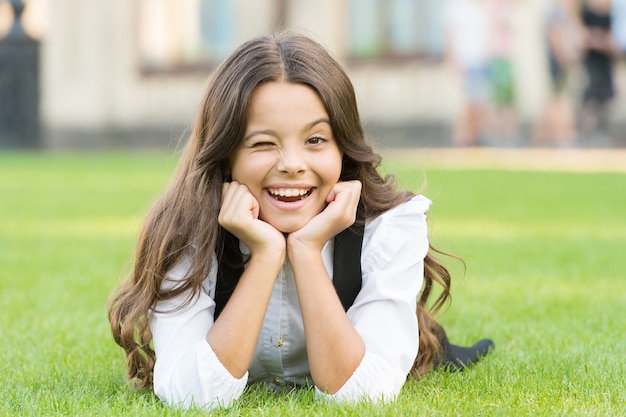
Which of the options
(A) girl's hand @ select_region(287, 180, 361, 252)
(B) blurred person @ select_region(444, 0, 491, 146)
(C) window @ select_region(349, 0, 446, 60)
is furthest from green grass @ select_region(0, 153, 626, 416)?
(C) window @ select_region(349, 0, 446, 60)

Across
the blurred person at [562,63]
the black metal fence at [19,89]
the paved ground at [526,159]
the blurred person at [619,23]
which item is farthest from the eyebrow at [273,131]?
the black metal fence at [19,89]

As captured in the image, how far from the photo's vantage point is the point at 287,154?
3227 mm

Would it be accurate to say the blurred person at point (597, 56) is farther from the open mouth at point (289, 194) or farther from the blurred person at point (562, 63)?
the open mouth at point (289, 194)

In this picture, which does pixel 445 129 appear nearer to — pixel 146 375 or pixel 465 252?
pixel 465 252

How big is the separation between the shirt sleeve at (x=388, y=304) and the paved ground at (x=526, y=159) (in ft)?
27.5

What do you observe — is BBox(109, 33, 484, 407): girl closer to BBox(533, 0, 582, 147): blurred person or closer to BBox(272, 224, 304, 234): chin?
BBox(272, 224, 304, 234): chin

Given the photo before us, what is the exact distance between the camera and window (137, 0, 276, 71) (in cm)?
2097

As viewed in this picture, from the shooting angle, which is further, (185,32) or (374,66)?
(185,32)

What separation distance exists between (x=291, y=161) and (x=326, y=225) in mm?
191

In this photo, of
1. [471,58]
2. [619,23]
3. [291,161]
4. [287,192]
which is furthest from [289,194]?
[619,23]

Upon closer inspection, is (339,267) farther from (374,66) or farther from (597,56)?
(374,66)

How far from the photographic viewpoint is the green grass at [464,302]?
10.6ft

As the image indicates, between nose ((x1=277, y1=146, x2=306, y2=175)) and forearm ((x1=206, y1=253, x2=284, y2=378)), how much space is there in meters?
0.22

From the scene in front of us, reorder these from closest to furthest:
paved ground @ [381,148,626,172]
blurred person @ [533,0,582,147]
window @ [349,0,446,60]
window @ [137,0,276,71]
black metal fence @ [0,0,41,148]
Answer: paved ground @ [381,148,626,172]
blurred person @ [533,0,582,147]
window @ [349,0,446,60]
black metal fence @ [0,0,41,148]
window @ [137,0,276,71]
